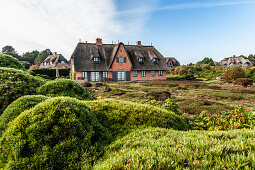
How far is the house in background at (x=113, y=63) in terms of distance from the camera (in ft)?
110

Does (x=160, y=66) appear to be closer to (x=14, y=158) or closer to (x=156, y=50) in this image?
(x=156, y=50)

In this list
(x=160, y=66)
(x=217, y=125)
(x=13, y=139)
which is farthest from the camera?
(x=160, y=66)

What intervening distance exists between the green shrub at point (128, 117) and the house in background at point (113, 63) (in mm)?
27922

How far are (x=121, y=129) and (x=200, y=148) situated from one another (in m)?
2.46

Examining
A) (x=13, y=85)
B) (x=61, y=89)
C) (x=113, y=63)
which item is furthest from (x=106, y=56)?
(x=13, y=85)

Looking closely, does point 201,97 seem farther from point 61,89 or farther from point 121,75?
point 121,75

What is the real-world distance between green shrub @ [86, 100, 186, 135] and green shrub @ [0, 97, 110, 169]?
3.90 feet

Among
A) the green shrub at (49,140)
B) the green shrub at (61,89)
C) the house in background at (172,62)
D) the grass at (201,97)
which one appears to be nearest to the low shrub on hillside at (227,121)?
the grass at (201,97)

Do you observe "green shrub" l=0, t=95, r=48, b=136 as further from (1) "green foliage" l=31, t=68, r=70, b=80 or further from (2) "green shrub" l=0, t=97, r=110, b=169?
(1) "green foliage" l=31, t=68, r=70, b=80

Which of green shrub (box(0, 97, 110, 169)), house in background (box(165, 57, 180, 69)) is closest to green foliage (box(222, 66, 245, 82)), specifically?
green shrub (box(0, 97, 110, 169))

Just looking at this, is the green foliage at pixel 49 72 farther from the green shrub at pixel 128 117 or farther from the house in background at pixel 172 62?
the house in background at pixel 172 62

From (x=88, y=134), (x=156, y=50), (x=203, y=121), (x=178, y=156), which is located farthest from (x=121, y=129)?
(x=156, y=50)

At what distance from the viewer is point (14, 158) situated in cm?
311

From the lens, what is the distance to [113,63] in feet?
114
